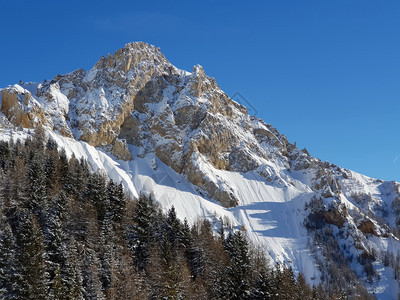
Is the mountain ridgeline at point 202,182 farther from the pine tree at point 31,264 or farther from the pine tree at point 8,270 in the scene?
the pine tree at point 8,270

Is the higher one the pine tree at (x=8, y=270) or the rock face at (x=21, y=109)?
the rock face at (x=21, y=109)

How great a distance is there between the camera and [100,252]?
49.5m

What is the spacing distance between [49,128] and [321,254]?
115923mm

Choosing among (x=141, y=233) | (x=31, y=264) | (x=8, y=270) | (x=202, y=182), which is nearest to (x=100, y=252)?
(x=141, y=233)

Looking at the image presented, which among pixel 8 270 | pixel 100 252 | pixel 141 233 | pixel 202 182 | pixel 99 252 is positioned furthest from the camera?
pixel 202 182

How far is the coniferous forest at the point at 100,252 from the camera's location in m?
39.3

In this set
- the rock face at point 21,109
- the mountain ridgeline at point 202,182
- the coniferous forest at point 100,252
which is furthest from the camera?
the rock face at point 21,109

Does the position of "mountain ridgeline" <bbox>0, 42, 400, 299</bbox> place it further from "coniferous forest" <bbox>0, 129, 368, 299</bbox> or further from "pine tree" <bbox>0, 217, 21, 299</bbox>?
"pine tree" <bbox>0, 217, 21, 299</bbox>

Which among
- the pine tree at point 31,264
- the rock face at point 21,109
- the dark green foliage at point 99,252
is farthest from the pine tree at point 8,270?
the rock face at point 21,109

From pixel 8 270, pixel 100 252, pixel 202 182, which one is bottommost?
pixel 8 270

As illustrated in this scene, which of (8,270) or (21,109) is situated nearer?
(8,270)

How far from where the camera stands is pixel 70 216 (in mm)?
54125

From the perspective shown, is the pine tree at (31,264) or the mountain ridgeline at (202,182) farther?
the mountain ridgeline at (202,182)

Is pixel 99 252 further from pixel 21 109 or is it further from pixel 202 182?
pixel 202 182
